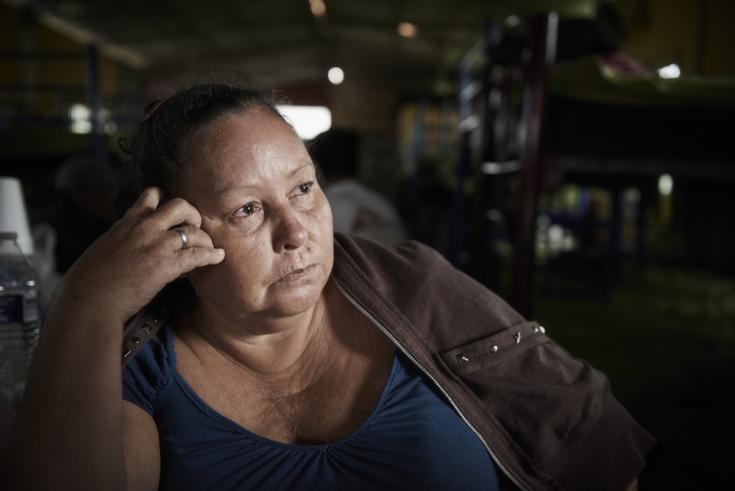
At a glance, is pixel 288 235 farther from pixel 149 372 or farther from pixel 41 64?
pixel 41 64

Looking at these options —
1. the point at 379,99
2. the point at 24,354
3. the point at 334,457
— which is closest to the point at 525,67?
the point at 334,457

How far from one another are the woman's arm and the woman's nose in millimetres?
118

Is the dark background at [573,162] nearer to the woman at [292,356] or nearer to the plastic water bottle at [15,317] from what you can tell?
the woman at [292,356]

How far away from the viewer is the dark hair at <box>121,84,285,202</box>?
1.17m

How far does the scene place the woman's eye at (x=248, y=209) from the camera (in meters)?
1.14

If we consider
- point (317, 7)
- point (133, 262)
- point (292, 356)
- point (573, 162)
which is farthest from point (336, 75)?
point (133, 262)

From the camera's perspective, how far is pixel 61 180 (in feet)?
11.5

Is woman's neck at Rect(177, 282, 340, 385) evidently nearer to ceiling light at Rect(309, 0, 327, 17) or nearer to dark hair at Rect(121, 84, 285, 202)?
dark hair at Rect(121, 84, 285, 202)

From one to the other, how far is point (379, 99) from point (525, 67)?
13.4m

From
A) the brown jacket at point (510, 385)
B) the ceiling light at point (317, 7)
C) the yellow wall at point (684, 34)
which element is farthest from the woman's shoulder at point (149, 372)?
the ceiling light at point (317, 7)

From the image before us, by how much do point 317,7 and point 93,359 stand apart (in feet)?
42.9

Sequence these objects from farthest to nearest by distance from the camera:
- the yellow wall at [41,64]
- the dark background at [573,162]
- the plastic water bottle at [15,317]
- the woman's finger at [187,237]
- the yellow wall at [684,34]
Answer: the yellow wall at [41,64] → the yellow wall at [684,34] → the dark background at [573,162] → the plastic water bottle at [15,317] → the woman's finger at [187,237]

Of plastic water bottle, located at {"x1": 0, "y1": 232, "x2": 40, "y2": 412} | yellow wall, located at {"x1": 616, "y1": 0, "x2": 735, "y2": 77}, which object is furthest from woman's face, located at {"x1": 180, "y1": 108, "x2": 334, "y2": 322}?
yellow wall, located at {"x1": 616, "y1": 0, "x2": 735, "y2": 77}

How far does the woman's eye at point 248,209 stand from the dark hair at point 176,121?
0.16 meters
